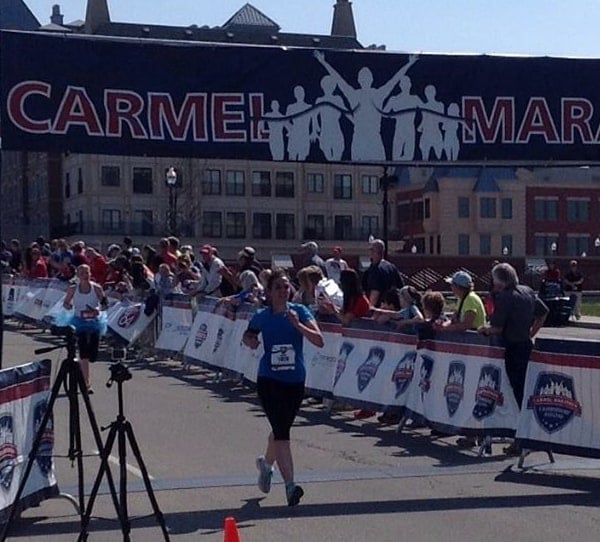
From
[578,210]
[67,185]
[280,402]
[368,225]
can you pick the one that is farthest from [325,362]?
[578,210]

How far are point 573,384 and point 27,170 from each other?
273 feet

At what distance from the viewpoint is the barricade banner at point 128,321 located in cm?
2508

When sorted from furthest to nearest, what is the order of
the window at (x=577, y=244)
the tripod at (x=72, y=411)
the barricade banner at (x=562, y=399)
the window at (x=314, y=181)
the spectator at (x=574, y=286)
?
the window at (x=577, y=244)
the window at (x=314, y=181)
the spectator at (x=574, y=286)
the barricade banner at (x=562, y=399)
the tripod at (x=72, y=411)

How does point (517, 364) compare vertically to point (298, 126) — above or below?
below

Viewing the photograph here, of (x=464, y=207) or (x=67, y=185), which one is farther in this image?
(x=464, y=207)

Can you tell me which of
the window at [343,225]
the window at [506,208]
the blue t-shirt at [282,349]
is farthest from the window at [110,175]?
the blue t-shirt at [282,349]

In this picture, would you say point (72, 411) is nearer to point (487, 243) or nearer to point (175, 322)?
point (175, 322)

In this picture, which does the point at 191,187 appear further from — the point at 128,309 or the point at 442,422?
the point at 442,422

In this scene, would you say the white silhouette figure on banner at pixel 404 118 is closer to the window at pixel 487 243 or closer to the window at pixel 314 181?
the window at pixel 314 181

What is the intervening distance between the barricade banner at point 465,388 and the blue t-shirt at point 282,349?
10.2 feet

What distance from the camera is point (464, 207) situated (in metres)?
91.4

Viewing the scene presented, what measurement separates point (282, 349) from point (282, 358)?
0.25 ft

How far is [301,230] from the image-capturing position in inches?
3519

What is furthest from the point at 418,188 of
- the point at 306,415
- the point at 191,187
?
the point at 306,415
